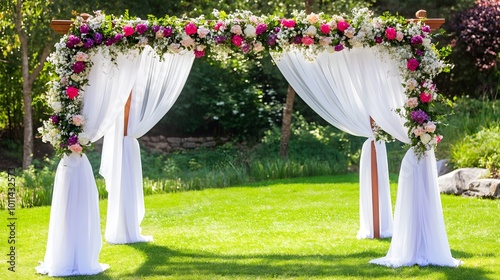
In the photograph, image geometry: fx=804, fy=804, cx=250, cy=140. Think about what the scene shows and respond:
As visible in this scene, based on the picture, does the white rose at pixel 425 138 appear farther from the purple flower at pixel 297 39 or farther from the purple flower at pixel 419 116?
the purple flower at pixel 297 39

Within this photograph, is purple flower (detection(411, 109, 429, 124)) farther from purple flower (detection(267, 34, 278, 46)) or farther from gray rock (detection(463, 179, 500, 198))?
gray rock (detection(463, 179, 500, 198))

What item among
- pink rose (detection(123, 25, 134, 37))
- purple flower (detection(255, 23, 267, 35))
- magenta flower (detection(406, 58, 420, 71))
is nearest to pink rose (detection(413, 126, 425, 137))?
magenta flower (detection(406, 58, 420, 71))

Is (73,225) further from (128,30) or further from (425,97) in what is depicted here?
(425,97)

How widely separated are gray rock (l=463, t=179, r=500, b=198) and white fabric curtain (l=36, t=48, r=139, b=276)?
6.02 m

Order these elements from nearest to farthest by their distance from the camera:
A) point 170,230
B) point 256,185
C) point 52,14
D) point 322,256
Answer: point 322,256 < point 170,230 < point 256,185 < point 52,14

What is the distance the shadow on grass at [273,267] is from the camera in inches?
297

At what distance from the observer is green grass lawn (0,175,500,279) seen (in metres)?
7.77

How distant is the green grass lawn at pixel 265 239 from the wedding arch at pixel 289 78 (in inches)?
15.7

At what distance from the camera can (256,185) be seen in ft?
43.6

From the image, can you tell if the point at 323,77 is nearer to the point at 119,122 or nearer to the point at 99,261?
the point at 119,122

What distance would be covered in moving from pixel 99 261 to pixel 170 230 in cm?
184

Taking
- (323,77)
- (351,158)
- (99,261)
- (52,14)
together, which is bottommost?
(99,261)

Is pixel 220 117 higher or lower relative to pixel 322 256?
higher

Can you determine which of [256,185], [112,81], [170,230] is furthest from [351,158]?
[112,81]
